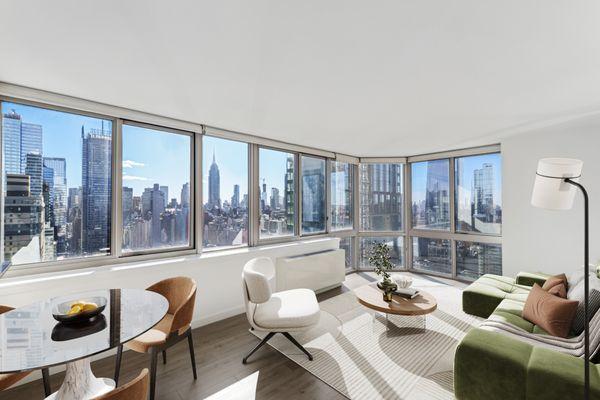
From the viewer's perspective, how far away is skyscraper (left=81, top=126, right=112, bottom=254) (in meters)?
2.79

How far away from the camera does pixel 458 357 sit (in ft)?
5.84

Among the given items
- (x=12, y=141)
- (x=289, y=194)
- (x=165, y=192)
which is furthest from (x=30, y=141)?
(x=289, y=194)

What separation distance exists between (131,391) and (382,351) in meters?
2.30

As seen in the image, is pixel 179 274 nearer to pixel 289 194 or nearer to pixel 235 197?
pixel 235 197

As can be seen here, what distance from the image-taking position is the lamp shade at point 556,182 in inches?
65.1

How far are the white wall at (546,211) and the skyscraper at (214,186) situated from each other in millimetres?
4486

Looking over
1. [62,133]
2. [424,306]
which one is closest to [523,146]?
[424,306]

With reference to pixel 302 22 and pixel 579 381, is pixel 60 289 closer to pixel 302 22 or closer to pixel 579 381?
pixel 302 22

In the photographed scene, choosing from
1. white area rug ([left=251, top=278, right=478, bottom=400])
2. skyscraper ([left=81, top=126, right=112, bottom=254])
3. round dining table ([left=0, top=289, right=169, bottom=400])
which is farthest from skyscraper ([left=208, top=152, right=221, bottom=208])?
white area rug ([left=251, top=278, right=478, bottom=400])

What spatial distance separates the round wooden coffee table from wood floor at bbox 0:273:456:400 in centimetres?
102

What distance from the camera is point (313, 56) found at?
183cm

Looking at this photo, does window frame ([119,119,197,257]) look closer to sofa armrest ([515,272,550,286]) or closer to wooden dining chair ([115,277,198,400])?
wooden dining chair ([115,277,198,400])

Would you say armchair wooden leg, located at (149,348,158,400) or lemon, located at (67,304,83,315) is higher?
lemon, located at (67,304,83,315)

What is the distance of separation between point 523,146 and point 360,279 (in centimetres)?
346
